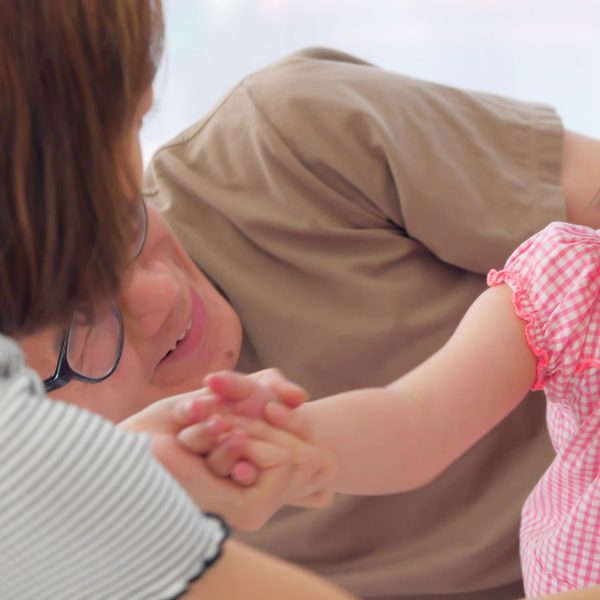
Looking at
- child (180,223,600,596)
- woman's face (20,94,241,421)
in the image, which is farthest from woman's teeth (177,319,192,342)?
child (180,223,600,596)

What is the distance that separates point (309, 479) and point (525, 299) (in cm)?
26

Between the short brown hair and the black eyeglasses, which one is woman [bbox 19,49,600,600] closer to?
the black eyeglasses

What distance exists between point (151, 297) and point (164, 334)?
0.09 meters

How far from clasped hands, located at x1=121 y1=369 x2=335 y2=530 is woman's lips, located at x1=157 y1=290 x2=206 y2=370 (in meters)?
0.37

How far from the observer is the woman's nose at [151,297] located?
1.05 metres

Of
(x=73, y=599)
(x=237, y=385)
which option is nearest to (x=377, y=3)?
(x=237, y=385)

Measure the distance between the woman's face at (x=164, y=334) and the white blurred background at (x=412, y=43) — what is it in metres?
0.74

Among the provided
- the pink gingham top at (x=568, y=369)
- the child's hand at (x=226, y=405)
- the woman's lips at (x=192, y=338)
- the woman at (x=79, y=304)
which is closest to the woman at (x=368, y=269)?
the woman's lips at (x=192, y=338)

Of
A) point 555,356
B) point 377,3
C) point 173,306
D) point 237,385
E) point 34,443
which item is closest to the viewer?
point 34,443

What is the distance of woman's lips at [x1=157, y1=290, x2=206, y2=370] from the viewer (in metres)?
1.15

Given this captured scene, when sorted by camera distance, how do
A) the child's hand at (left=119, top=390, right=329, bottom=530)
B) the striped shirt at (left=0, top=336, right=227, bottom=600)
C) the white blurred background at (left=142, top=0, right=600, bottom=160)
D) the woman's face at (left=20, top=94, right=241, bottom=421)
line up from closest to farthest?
the striped shirt at (left=0, top=336, right=227, bottom=600)
the child's hand at (left=119, top=390, right=329, bottom=530)
the woman's face at (left=20, top=94, right=241, bottom=421)
the white blurred background at (left=142, top=0, right=600, bottom=160)

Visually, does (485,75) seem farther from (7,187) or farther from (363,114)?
(7,187)

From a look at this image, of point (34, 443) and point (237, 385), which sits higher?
point (34, 443)

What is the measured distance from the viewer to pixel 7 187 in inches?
21.2
